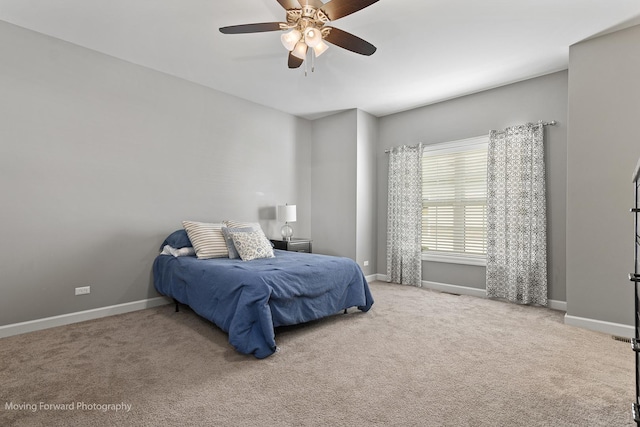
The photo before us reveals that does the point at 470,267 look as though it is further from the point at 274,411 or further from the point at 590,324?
the point at 274,411

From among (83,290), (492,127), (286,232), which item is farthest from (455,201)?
(83,290)

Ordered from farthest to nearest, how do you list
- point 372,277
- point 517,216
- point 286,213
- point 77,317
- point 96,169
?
1. point 372,277
2. point 286,213
3. point 517,216
4. point 96,169
5. point 77,317

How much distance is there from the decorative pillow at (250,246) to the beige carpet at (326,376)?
82cm

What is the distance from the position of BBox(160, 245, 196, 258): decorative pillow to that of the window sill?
3328 mm

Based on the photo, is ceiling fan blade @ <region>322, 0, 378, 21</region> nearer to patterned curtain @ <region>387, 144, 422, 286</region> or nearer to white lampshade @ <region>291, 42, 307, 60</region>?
white lampshade @ <region>291, 42, 307, 60</region>

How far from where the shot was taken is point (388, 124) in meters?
5.52

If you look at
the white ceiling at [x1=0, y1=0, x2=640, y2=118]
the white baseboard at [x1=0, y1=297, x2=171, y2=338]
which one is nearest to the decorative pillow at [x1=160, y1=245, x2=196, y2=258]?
the white baseboard at [x1=0, y1=297, x2=171, y2=338]

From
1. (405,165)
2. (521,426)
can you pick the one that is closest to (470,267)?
(405,165)

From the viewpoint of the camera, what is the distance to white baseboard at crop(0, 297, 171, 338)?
2.96 metres

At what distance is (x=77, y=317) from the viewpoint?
131 inches

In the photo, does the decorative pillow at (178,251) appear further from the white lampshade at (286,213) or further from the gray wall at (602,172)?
the gray wall at (602,172)

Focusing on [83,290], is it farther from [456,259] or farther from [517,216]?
[517,216]

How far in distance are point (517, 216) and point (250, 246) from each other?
10.7 feet

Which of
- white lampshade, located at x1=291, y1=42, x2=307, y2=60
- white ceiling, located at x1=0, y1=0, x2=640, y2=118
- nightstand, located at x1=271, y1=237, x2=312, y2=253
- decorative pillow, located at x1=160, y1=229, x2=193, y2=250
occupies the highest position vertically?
white ceiling, located at x1=0, y1=0, x2=640, y2=118
